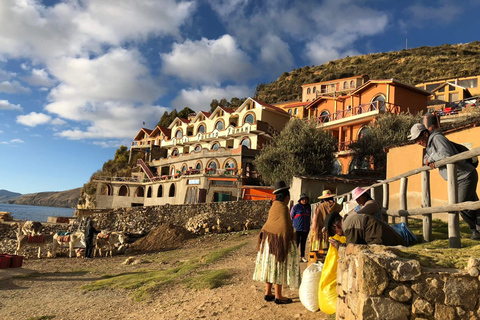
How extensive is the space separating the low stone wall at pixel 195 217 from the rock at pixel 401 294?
1814 centimetres

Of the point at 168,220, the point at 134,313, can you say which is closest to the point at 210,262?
the point at 134,313

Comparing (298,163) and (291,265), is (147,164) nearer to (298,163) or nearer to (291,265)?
(298,163)

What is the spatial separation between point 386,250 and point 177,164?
46.3 meters

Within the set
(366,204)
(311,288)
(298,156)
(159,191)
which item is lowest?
(311,288)

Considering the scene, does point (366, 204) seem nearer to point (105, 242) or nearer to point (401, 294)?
point (401, 294)

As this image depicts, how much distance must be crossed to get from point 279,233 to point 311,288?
1000 mm

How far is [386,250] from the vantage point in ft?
11.4

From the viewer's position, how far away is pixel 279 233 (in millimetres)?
5422

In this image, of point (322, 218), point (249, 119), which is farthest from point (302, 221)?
point (249, 119)

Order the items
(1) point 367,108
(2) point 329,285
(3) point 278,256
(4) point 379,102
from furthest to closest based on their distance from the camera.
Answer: (1) point 367,108, (4) point 379,102, (3) point 278,256, (2) point 329,285

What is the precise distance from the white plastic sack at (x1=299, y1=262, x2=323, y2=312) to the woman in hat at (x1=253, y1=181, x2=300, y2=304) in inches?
22.0

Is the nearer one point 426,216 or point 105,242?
point 426,216

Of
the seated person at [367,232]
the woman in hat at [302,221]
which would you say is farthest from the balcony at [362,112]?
the seated person at [367,232]

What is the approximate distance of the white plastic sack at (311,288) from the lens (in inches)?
184
